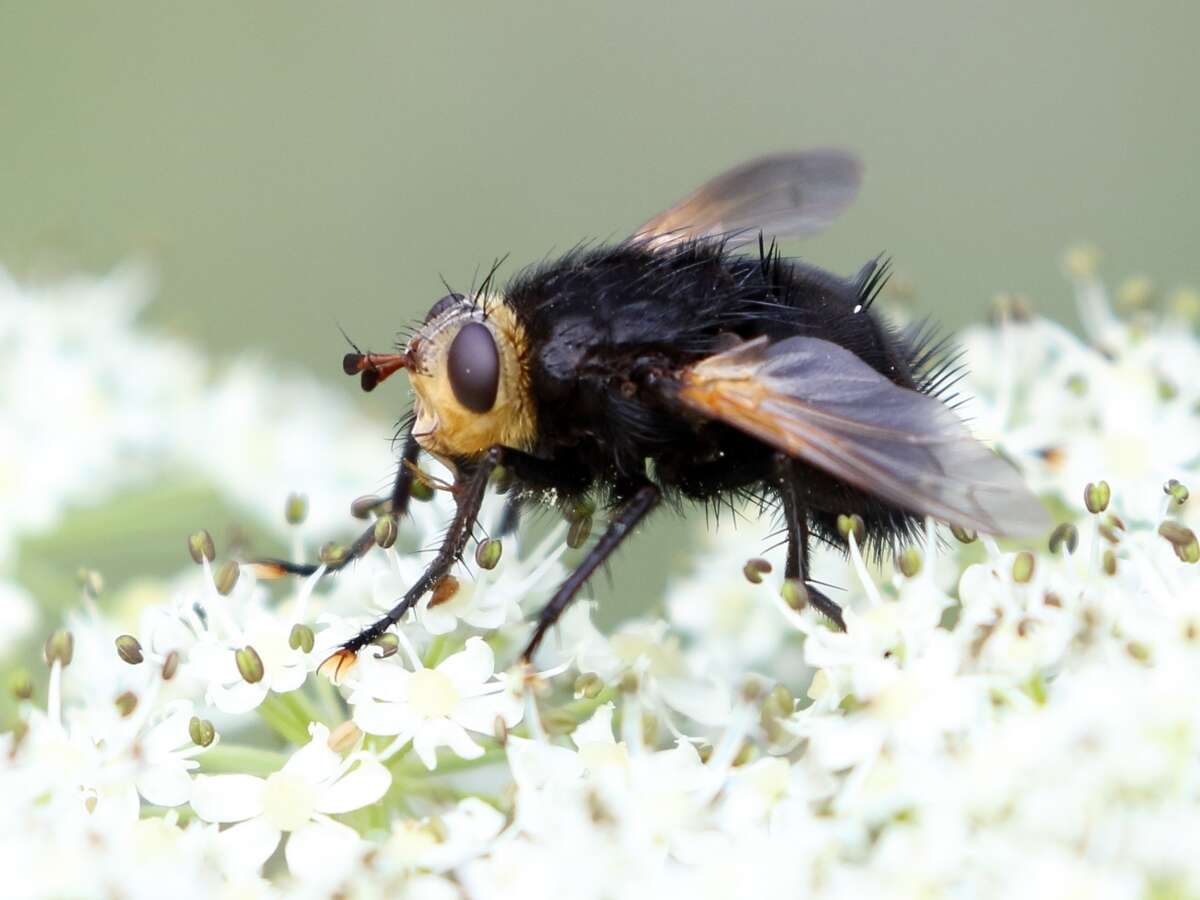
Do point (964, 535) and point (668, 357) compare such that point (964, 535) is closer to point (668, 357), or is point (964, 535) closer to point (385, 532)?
point (668, 357)

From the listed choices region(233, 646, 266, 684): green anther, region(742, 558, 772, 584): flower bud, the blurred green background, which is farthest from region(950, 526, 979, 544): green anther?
the blurred green background

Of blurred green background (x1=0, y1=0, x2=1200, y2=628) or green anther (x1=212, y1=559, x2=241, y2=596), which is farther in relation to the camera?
blurred green background (x1=0, y1=0, x2=1200, y2=628)

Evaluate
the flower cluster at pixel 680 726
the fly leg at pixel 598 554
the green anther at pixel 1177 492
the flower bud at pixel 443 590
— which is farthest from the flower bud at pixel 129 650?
the green anther at pixel 1177 492

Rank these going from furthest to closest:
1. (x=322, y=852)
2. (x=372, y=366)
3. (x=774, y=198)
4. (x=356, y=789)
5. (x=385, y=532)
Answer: (x=774, y=198) → (x=372, y=366) → (x=385, y=532) → (x=356, y=789) → (x=322, y=852)

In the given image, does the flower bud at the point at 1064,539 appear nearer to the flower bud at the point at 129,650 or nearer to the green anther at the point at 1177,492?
the green anther at the point at 1177,492

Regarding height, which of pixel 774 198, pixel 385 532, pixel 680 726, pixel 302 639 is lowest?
pixel 680 726

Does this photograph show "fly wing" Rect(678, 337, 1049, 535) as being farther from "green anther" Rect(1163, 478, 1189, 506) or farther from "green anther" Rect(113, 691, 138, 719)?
"green anther" Rect(113, 691, 138, 719)

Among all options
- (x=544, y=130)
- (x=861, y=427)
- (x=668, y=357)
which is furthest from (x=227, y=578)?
(x=544, y=130)
